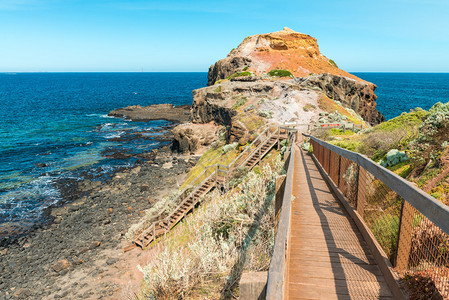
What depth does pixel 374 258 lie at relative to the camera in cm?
458

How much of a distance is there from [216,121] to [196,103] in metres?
5.71

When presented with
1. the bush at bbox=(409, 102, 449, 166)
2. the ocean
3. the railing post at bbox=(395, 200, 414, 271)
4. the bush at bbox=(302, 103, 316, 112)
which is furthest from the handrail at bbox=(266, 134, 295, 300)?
the ocean

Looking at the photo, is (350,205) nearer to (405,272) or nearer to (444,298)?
(405,272)

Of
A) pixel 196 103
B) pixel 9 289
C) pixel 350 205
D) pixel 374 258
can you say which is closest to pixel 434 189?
pixel 350 205

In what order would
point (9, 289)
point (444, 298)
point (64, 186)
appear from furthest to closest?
point (64, 186), point (9, 289), point (444, 298)

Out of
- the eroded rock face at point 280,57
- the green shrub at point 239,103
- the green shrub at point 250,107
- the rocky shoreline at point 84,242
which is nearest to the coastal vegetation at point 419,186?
the rocky shoreline at point 84,242

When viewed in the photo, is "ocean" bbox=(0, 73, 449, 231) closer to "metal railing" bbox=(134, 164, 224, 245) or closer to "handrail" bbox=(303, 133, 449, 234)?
"metal railing" bbox=(134, 164, 224, 245)

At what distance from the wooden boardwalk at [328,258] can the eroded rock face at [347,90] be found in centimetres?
3010

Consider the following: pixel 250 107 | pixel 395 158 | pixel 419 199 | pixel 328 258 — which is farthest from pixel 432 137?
pixel 250 107

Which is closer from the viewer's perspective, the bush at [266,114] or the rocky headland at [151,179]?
the rocky headland at [151,179]

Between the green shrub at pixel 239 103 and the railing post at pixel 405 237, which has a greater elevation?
the green shrub at pixel 239 103

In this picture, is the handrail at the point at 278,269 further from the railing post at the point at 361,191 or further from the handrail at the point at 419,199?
the railing post at the point at 361,191

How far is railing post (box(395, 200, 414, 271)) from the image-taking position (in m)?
3.80

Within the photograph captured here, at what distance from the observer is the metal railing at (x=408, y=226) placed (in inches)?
127
